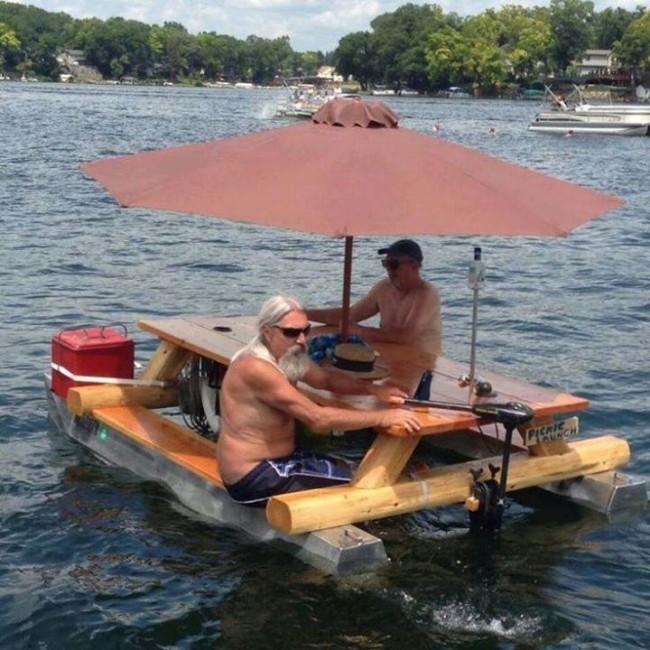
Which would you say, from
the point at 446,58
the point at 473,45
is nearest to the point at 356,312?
the point at 446,58

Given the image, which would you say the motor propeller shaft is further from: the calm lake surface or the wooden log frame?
the calm lake surface

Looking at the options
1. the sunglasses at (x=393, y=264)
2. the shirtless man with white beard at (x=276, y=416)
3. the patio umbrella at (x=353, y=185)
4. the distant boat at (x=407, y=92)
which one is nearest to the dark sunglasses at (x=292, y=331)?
the shirtless man with white beard at (x=276, y=416)

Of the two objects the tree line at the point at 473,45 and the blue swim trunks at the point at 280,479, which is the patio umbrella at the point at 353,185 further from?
the tree line at the point at 473,45

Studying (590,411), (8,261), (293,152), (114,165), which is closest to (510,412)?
(293,152)

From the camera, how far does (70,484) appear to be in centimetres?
954

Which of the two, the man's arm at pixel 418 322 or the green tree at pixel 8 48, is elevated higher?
the man's arm at pixel 418 322

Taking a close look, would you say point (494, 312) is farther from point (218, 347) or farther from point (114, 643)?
point (114, 643)

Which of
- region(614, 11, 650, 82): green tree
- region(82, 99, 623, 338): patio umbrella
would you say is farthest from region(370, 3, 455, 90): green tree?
region(82, 99, 623, 338): patio umbrella

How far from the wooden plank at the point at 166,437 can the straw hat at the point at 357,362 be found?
1.09 m

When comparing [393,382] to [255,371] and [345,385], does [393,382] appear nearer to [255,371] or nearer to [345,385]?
[345,385]

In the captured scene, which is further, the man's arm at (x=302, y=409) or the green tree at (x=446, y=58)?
the green tree at (x=446, y=58)

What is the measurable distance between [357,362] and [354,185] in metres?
1.49

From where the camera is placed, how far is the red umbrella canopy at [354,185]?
24.0 ft

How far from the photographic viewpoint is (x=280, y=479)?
314 inches
